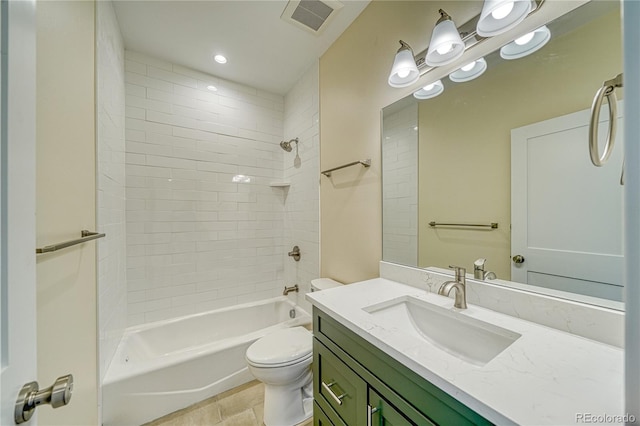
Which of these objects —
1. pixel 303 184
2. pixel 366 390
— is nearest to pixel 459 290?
pixel 366 390

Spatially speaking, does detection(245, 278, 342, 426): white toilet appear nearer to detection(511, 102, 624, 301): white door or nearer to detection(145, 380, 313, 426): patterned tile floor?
detection(145, 380, 313, 426): patterned tile floor

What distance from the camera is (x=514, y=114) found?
3.16 ft

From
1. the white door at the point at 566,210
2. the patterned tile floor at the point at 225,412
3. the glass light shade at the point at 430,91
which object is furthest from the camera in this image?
the patterned tile floor at the point at 225,412

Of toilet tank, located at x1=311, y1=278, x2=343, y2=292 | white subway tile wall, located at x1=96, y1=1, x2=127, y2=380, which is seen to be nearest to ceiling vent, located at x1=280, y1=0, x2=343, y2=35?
white subway tile wall, located at x1=96, y1=1, x2=127, y2=380

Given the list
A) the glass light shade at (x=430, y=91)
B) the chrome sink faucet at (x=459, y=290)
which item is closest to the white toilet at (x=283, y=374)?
the chrome sink faucet at (x=459, y=290)

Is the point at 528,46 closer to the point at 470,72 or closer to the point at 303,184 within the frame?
the point at 470,72

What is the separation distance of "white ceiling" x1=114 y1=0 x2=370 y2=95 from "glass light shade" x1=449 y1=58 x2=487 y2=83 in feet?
2.89

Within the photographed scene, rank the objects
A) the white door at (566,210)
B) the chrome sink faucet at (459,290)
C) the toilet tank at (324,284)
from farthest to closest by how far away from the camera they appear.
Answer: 1. the toilet tank at (324,284)
2. the chrome sink faucet at (459,290)
3. the white door at (566,210)

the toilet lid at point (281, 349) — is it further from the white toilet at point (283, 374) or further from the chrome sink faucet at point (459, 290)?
the chrome sink faucet at point (459, 290)

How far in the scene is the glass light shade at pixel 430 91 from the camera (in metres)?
1.19

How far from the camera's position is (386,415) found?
713 mm

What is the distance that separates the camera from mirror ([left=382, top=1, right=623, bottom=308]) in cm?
75

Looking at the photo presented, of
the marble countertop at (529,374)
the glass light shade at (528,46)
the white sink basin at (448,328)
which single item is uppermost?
the glass light shade at (528,46)

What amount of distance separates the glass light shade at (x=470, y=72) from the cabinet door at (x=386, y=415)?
4.25ft
